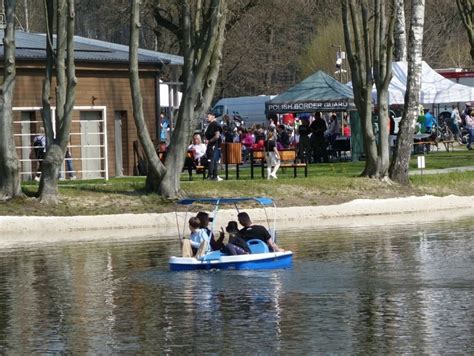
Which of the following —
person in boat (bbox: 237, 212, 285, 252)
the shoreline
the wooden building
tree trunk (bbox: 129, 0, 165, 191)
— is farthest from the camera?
the wooden building

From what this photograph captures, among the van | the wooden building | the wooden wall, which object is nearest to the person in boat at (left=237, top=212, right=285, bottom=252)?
the wooden building

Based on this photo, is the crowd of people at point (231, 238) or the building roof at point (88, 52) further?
the building roof at point (88, 52)

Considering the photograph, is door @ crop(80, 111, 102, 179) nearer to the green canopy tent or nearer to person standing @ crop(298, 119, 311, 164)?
person standing @ crop(298, 119, 311, 164)

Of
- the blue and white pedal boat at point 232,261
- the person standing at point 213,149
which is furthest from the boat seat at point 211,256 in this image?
the person standing at point 213,149

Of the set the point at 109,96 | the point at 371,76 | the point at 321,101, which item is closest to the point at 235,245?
the point at 371,76

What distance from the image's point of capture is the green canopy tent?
47.4 metres

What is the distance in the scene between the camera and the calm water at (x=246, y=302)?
16.5 m

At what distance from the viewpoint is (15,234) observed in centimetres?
3156

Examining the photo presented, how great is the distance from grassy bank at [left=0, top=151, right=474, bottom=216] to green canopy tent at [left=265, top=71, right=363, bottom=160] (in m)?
4.49

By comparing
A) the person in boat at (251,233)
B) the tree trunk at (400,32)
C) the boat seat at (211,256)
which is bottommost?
the boat seat at (211,256)

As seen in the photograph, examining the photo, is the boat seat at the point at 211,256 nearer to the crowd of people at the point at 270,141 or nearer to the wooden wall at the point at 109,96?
the crowd of people at the point at 270,141

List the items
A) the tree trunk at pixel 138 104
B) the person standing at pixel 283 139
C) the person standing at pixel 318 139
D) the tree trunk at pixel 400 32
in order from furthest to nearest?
1. the person standing at pixel 283 139
2. the person standing at pixel 318 139
3. the tree trunk at pixel 400 32
4. the tree trunk at pixel 138 104

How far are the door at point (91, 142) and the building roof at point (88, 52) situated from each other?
5.96ft

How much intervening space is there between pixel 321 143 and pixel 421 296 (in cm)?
2807
